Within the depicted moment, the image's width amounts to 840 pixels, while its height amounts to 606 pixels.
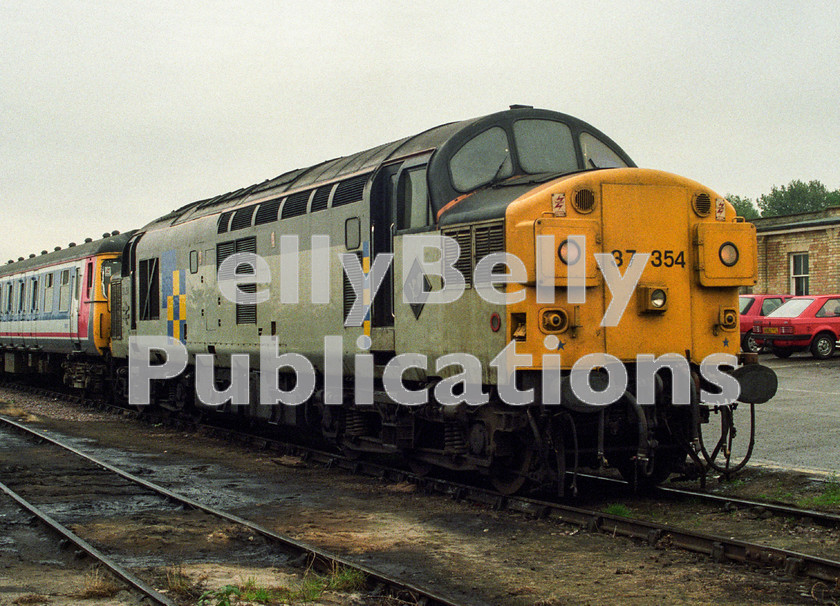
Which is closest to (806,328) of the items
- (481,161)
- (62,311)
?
(481,161)

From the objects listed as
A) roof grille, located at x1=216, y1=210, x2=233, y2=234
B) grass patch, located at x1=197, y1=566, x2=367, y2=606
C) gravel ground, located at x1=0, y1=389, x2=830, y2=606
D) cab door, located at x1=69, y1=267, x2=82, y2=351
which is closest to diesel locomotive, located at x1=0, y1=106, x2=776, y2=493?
gravel ground, located at x1=0, y1=389, x2=830, y2=606

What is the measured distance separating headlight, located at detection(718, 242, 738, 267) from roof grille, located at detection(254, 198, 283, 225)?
6.05 m

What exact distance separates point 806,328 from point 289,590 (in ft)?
69.8

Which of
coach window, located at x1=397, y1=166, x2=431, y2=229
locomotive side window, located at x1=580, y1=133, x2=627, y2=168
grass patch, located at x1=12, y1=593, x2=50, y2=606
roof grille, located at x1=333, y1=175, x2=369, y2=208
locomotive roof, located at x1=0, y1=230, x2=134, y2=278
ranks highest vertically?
locomotive roof, located at x1=0, y1=230, x2=134, y2=278

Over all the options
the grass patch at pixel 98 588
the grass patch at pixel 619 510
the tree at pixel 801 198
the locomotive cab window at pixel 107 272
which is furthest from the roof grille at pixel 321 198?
the tree at pixel 801 198

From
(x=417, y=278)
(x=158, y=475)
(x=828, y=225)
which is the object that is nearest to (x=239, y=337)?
(x=158, y=475)

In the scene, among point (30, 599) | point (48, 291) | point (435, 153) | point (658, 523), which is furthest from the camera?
point (48, 291)

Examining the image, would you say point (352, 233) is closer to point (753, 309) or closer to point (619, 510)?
point (619, 510)

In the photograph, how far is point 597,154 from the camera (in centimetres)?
958

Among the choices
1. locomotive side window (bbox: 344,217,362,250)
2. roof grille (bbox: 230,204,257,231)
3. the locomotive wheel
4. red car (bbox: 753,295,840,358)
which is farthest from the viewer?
red car (bbox: 753,295,840,358)

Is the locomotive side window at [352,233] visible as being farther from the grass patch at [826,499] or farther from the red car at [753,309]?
the red car at [753,309]

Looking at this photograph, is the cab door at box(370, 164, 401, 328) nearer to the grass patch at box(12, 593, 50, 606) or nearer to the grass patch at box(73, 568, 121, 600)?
the grass patch at box(73, 568, 121, 600)

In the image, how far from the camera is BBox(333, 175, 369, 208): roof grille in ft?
33.2

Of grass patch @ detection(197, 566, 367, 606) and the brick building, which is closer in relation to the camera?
grass patch @ detection(197, 566, 367, 606)
